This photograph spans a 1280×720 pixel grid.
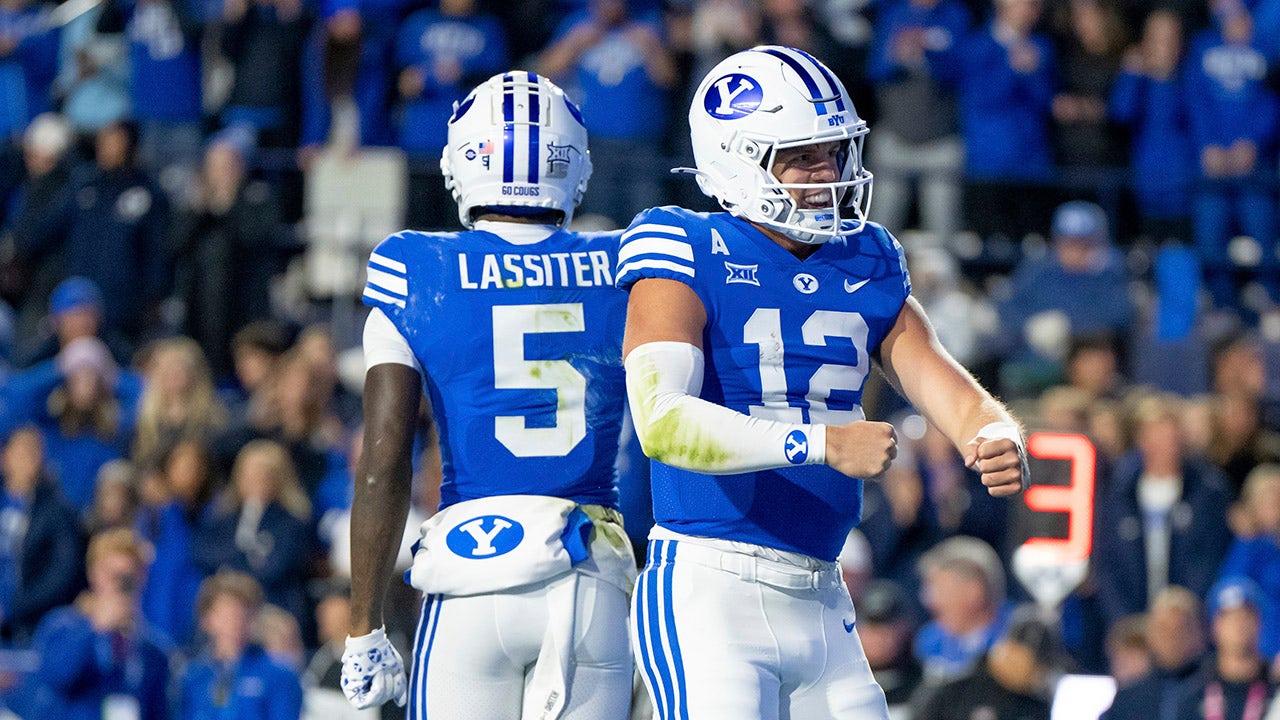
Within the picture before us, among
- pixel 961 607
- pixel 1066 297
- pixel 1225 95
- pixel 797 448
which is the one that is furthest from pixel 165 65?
pixel 797 448

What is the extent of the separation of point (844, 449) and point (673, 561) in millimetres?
598

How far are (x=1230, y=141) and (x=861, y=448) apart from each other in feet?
30.4

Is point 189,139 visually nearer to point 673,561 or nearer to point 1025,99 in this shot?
point 1025,99

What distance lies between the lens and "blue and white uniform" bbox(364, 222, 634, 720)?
16.0 ft

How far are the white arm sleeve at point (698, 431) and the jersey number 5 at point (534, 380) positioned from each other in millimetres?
698

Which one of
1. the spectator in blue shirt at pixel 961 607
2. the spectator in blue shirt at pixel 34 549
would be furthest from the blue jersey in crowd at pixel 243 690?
the spectator in blue shirt at pixel 961 607

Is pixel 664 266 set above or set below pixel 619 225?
below

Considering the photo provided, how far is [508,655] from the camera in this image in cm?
489

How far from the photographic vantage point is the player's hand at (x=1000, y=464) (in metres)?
4.15

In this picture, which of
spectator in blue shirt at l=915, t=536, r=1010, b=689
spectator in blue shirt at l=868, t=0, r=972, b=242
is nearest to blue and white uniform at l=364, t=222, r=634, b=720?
spectator in blue shirt at l=915, t=536, r=1010, b=689

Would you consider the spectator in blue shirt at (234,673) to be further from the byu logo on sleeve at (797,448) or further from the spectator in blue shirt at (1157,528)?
the byu logo on sleeve at (797,448)

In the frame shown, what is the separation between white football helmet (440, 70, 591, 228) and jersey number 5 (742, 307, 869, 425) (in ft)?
3.06

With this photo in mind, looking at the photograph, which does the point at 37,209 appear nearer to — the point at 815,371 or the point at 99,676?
the point at 99,676

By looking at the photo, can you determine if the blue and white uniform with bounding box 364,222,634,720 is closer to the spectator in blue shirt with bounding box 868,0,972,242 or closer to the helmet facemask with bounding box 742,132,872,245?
the helmet facemask with bounding box 742,132,872,245
